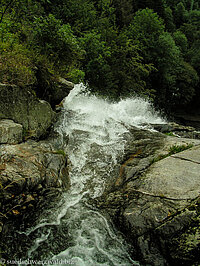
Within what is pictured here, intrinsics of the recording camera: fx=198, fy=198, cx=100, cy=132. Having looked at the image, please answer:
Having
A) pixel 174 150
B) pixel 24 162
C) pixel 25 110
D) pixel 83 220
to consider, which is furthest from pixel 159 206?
pixel 25 110

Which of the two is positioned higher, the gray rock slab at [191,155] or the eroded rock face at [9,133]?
the gray rock slab at [191,155]

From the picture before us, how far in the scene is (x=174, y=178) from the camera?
3.91 metres

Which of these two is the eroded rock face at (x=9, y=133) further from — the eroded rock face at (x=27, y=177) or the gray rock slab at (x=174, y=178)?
the gray rock slab at (x=174, y=178)

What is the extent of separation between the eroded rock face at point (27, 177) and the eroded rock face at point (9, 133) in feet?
0.48

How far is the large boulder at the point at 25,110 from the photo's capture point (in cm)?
452

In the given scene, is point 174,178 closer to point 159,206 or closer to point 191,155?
point 159,206

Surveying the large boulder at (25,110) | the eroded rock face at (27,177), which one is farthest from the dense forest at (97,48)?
the eroded rock face at (27,177)

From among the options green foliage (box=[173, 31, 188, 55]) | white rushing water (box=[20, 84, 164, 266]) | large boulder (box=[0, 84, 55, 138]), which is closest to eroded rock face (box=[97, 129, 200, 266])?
white rushing water (box=[20, 84, 164, 266])

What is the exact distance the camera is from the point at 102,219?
3.61m

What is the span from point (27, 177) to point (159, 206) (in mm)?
2335

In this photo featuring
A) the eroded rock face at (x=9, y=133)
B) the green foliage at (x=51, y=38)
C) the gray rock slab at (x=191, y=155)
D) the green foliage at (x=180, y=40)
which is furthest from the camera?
the green foliage at (x=180, y=40)

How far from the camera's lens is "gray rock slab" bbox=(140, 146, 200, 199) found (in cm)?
357

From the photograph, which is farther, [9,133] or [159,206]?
[9,133]

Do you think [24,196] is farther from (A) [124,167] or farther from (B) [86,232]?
(A) [124,167]
